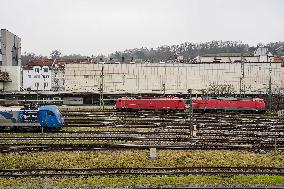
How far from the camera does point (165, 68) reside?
78.2 metres

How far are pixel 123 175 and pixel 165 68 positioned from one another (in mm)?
57730

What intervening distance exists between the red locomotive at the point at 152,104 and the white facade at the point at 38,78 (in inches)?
2210

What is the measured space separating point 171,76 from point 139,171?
56334mm

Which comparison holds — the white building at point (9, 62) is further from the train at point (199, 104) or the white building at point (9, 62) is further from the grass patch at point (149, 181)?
the grass patch at point (149, 181)

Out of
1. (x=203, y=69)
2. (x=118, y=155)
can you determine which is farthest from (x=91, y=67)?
(x=118, y=155)

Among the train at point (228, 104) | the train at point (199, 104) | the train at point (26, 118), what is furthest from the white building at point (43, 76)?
the train at point (26, 118)

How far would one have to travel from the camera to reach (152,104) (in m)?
51.4

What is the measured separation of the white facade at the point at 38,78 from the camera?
10331 cm

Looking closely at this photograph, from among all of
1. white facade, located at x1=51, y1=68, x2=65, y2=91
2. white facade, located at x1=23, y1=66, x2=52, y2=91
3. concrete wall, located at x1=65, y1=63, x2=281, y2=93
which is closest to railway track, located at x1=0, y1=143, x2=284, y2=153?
concrete wall, located at x1=65, y1=63, x2=281, y2=93

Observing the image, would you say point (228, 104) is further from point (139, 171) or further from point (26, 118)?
point (139, 171)

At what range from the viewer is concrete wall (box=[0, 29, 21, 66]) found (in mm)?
86188

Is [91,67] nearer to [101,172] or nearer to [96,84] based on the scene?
[96,84]

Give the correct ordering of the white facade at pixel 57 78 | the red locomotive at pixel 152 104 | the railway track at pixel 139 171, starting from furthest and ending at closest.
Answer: the white facade at pixel 57 78
the red locomotive at pixel 152 104
the railway track at pixel 139 171

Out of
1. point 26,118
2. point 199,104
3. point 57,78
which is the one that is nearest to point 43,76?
point 57,78
